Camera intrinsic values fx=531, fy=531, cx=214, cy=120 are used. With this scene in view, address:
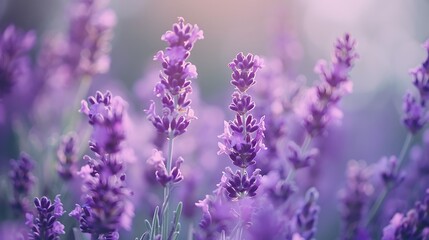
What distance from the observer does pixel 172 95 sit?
1910 millimetres

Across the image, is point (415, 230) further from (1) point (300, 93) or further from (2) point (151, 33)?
(2) point (151, 33)

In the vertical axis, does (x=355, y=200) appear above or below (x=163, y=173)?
above

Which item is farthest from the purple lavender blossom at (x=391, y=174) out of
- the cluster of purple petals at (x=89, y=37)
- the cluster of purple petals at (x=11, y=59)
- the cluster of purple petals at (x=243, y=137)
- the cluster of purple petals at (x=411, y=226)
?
the cluster of purple petals at (x=11, y=59)

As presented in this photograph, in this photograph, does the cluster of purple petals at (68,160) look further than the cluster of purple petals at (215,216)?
Yes

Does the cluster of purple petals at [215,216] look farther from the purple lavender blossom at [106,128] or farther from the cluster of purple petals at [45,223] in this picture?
the cluster of purple petals at [45,223]

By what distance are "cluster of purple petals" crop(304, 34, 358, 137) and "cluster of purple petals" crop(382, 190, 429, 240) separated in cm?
53

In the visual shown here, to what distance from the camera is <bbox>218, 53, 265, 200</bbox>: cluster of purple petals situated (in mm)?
1821

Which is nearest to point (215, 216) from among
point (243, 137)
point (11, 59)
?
point (243, 137)

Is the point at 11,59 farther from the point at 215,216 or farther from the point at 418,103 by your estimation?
the point at 418,103

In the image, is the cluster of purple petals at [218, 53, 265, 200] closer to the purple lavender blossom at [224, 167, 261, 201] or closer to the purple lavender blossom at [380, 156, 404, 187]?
the purple lavender blossom at [224, 167, 261, 201]

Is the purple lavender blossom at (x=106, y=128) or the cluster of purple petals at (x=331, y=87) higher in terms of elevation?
the cluster of purple petals at (x=331, y=87)

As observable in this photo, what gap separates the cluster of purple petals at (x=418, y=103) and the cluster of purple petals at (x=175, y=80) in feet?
3.47

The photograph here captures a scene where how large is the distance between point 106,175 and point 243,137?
0.50 m

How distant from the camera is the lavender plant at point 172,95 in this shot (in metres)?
1.86
